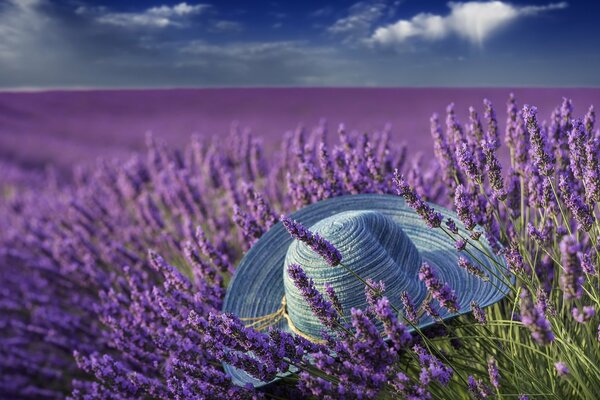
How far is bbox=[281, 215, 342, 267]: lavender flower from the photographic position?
119 centimetres

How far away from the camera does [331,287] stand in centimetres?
129

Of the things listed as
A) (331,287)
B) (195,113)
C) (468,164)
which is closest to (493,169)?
(468,164)

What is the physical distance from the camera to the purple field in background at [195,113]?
24.9 feet

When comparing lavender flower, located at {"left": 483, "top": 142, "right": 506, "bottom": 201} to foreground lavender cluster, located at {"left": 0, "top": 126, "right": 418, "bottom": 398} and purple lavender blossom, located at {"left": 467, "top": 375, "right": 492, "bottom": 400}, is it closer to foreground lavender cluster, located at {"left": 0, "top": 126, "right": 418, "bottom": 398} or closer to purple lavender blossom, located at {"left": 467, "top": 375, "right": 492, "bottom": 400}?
purple lavender blossom, located at {"left": 467, "top": 375, "right": 492, "bottom": 400}

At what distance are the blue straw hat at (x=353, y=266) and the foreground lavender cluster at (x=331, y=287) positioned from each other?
0.05m

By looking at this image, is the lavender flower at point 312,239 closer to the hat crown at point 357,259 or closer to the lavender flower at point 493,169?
the hat crown at point 357,259

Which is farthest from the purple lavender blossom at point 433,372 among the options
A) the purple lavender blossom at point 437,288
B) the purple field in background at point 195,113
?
the purple field in background at point 195,113

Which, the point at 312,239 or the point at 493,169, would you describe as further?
the point at 493,169

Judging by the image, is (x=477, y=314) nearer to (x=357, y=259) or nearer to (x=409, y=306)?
(x=409, y=306)

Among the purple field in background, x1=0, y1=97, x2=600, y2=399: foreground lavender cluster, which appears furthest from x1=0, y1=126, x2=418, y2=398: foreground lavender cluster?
the purple field in background

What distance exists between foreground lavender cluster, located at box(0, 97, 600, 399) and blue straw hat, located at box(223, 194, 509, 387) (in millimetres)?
50

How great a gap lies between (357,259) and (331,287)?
216 mm

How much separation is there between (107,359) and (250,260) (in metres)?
0.54

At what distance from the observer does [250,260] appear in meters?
1.89
